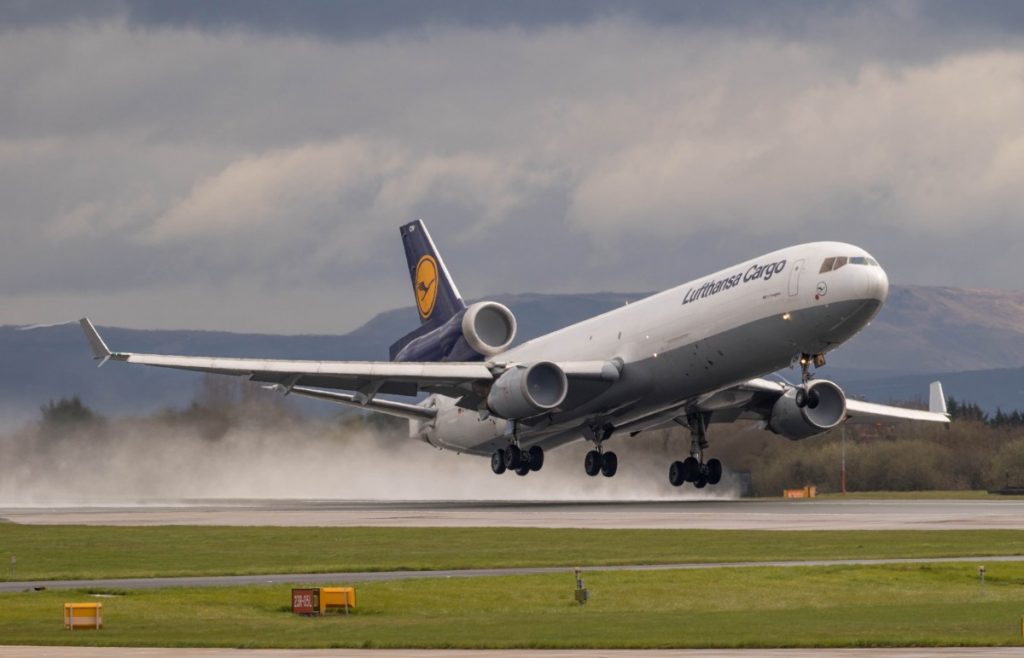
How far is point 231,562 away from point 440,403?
32.5 m

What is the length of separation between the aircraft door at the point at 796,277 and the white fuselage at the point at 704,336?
0.11 feet

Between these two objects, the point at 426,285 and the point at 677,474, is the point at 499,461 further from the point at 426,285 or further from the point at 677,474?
the point at 426,285

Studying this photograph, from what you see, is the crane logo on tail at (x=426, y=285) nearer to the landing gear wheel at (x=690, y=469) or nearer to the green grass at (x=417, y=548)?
the landing gear wheel at (x=690, y=469)

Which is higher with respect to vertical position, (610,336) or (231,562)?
(610,336)

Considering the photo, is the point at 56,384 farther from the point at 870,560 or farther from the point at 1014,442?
the point at 870,560

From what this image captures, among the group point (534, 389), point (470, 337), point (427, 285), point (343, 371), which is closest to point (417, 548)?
point (534, 389)

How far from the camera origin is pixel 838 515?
206 ft

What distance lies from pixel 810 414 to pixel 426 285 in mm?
21533

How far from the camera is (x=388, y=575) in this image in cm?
Answer: 4150

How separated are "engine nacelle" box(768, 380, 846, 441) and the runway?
3158 mm

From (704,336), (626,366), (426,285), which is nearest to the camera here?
(704,336)

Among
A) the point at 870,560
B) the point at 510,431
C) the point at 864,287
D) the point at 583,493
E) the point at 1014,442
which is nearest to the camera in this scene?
the point at 870,560

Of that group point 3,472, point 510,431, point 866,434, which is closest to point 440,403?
point 510,431

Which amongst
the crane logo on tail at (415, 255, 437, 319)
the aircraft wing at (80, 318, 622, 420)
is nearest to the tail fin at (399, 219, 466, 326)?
the crane logo on tail at (415, 255, 437, 319)
